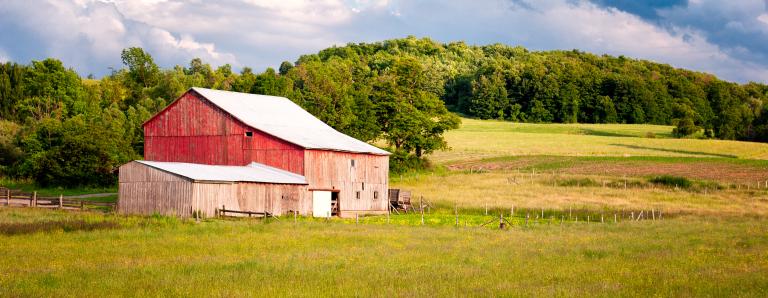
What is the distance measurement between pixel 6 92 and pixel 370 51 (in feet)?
308

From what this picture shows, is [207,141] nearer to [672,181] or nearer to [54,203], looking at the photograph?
[54,203]

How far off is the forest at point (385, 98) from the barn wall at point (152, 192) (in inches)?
959

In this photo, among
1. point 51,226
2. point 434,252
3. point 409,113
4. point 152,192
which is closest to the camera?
point 434,252

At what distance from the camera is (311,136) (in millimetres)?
57594

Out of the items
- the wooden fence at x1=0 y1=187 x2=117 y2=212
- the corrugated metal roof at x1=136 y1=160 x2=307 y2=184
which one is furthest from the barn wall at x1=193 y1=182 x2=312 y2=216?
the wooden fence at x1=0 y1=187 x2=117 y2=212

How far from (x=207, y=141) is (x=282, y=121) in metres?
5.76

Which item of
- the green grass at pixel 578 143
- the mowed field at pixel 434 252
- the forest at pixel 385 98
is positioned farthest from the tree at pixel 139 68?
the mowed field at pixel 434 252

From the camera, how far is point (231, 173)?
47.8 meters

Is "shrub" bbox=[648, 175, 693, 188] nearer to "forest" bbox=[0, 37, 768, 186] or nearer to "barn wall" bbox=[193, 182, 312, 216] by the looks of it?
"forest" bbox=[0, 37, 768, 186]

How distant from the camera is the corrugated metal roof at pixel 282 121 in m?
54.9

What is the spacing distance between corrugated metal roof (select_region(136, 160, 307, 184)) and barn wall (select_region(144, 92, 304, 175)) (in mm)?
880

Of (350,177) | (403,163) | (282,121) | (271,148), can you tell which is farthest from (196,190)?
(403,163)

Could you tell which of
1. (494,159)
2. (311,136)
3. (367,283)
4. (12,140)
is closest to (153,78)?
(12,140)

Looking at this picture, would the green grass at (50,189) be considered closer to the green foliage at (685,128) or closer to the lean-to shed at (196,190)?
the lean-to shed at (196,190)
